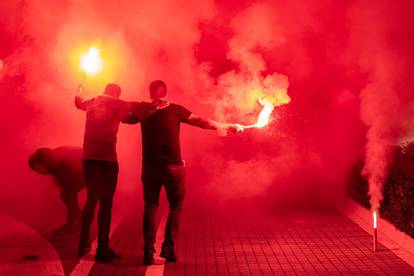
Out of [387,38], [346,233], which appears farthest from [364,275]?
[387,38]

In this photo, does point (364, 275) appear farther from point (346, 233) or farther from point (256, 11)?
point (256, 11)

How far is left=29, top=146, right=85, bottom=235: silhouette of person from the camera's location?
24.6 feet

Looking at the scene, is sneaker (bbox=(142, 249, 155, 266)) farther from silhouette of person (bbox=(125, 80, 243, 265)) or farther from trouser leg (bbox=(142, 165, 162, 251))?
trouser leg (bbox=(142, 165, 162, 251))

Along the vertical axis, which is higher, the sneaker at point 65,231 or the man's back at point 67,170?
the man's back at point 67,170

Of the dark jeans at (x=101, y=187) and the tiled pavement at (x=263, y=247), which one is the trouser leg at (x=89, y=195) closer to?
the dark jeans at (x=101, y=187)

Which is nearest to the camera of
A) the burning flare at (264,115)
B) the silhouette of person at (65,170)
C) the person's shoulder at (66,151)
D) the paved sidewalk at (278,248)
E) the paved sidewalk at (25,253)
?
the paved sidewalk at (25,253)

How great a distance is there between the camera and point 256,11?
928 cm

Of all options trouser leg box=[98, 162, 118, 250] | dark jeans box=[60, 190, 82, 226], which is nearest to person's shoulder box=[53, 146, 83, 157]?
dark jeans box=[60, 190, 82, 226]

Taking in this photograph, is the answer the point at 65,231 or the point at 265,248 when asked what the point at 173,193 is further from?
the point at 65,231

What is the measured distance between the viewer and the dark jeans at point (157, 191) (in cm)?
605

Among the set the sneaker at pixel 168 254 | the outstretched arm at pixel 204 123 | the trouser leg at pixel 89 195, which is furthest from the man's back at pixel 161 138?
the sneaker at pixel 168 254

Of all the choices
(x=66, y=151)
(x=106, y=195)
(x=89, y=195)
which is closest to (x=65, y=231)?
(x=66, y=151)

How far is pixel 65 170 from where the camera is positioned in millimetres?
7488

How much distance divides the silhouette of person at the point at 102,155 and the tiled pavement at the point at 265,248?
50 cm
